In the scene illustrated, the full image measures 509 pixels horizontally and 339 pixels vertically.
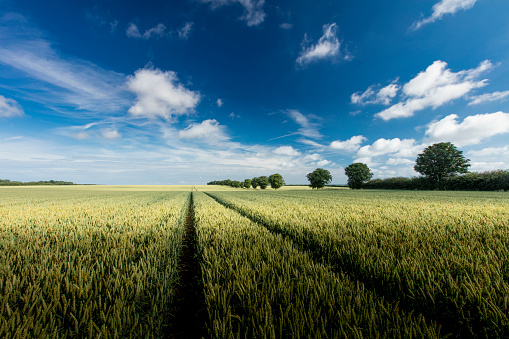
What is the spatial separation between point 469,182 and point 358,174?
2657 centimetres

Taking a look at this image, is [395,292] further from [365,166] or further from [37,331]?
[365,166]

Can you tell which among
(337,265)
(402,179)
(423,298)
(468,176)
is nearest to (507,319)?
(423,298)

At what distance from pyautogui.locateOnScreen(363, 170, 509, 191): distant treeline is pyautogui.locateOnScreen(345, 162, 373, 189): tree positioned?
28.3ft

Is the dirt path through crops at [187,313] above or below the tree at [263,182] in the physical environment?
below

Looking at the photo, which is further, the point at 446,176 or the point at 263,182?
the point at 263,182

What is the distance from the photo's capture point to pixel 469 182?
41.5m

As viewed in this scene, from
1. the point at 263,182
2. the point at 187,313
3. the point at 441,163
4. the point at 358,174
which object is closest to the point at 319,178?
the point at 358,174

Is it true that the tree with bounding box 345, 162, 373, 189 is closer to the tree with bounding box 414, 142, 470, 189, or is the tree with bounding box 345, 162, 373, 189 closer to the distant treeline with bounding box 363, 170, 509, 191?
the distant treeline with bounding box 363, 170, 509, 191

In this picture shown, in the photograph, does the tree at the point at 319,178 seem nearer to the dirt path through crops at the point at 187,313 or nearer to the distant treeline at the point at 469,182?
the distant treeline at the point at 469,182

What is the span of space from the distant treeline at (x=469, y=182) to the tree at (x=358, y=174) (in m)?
8.64

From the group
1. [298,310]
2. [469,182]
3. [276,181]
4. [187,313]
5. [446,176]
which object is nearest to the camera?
[298,310]

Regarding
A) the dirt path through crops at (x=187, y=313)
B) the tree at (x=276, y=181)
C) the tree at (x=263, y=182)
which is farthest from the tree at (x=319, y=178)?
the dirt path through crops at (x=187, y=313)

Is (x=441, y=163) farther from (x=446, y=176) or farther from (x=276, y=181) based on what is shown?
(x=276, y=181)

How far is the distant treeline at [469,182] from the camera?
36906 millimetres
